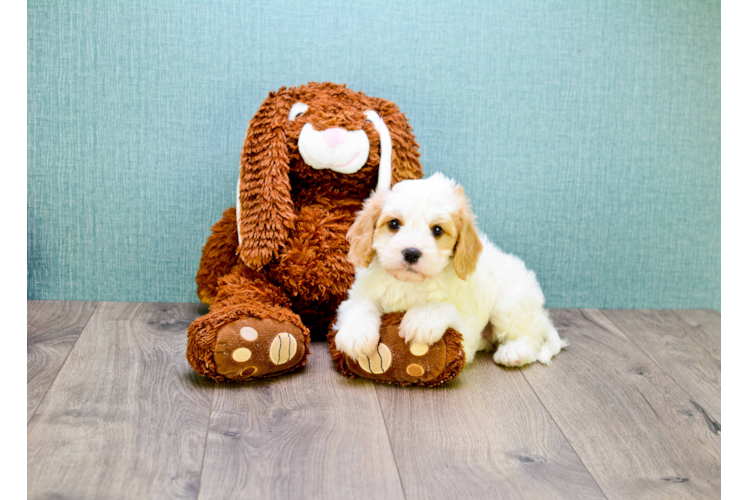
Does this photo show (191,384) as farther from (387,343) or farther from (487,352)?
(487,352)

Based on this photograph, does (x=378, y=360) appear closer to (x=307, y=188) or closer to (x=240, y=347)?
(x=240, y=347)

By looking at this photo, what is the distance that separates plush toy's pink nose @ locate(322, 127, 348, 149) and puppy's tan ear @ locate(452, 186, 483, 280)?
0.34m

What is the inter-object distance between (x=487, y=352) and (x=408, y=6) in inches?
37.7

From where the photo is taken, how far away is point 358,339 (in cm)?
142

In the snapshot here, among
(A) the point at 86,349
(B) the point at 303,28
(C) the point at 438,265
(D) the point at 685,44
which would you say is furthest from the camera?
(D) the point at 685,44

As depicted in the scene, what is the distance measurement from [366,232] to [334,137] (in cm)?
28

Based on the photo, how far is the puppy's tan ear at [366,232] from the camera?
4.74ft

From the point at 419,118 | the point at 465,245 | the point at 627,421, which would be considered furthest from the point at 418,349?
the point at 419,118

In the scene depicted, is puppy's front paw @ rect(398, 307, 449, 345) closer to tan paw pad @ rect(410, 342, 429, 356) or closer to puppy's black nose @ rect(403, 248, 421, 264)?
tan paw pad @ rect(410, 342, 429, 356)

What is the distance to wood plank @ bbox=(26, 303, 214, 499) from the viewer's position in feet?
3.54

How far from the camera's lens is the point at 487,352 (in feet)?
5.66

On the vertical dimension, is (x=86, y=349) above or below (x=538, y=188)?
below
